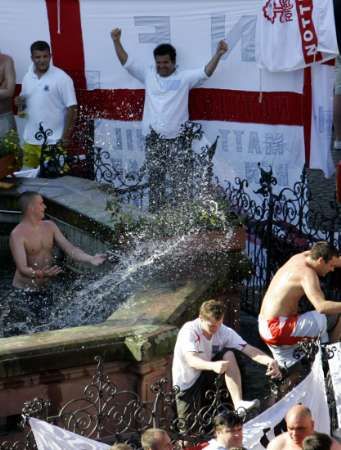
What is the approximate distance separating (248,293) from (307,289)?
261cm

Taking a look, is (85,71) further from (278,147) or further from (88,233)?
(88,233)

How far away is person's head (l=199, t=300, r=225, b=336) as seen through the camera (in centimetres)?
836

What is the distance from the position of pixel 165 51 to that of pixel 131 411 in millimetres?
6092

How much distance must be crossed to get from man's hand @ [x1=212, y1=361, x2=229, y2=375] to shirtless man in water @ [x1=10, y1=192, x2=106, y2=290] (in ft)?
7.14

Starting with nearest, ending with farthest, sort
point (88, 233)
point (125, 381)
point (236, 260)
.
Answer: point (125, 381)
point (236, 260)
point (88, 233)

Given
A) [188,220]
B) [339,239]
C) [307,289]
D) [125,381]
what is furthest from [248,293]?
[125,381]

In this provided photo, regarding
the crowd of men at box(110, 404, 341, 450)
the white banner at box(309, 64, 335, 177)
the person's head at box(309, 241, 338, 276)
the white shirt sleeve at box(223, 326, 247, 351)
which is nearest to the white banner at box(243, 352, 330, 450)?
the crowd of men at box(110, 404, 341, 450)

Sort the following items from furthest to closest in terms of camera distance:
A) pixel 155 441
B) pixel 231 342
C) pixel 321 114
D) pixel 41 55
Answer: pixel 41 55 → pixel 321 114 → pixel 231 342 → pixel 155 441

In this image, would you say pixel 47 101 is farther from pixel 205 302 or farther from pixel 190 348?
pixel 190 348

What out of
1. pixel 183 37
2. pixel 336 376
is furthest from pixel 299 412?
pixel 183 37

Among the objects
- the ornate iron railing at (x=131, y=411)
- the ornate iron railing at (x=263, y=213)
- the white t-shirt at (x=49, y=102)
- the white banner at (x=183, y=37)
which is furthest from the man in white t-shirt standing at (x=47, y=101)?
the ornate iron railing at (x=131, y=411)

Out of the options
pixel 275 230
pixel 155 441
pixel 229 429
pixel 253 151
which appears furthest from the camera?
pixel 253 151

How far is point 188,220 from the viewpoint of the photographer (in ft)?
33.3

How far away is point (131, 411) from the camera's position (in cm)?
792
